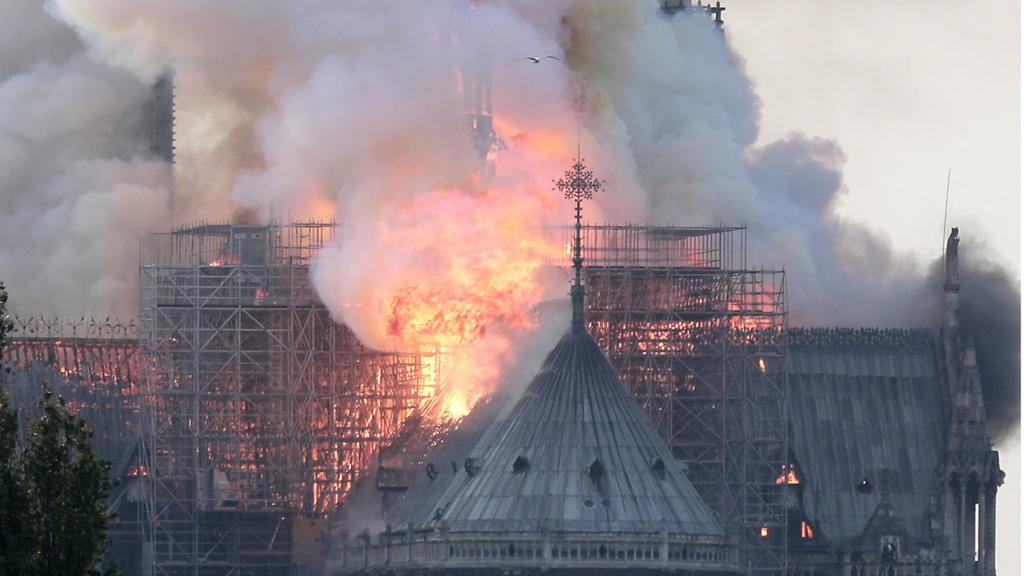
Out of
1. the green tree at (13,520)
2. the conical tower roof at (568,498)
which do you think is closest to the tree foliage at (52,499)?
the green tree at (13,520)

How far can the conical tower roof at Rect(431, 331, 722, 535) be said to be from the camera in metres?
192

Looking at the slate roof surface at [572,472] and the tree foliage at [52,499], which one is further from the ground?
the slate roof surface at [572,472]

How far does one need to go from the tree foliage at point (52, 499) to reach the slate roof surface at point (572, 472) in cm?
5023

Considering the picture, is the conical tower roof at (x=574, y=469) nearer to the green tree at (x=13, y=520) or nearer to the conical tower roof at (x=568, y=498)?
the conical tower roof at (x=568, y=498)

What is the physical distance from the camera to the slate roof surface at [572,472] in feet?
629

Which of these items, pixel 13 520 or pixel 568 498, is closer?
pixel 13 520

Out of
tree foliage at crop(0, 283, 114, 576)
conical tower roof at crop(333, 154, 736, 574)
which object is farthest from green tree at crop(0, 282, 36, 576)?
conical tower roof at crop(333, 154, 736, 574)

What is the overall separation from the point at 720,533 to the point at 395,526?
1246 centimetres

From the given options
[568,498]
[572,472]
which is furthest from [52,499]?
[572,472]

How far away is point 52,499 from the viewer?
142625 millimetres

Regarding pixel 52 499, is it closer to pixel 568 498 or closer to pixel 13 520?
pixel 13 520

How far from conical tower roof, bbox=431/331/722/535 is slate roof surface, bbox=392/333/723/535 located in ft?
0.12

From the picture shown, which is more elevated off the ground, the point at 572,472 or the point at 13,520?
the point at 572,472

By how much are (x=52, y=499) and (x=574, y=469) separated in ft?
172
